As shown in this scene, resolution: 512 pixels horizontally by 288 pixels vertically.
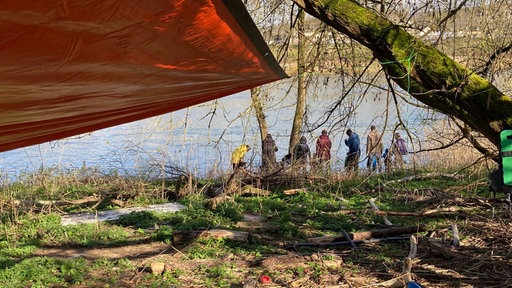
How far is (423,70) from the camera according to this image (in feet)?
13.2

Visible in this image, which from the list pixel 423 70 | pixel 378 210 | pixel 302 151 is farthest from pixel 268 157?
pixel 423 70

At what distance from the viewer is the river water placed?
1031 cm

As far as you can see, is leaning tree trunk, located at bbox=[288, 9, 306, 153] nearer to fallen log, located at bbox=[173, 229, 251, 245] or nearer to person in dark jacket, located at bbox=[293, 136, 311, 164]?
person in dark jacket, located at bbox=[293, 136, 311, 164]

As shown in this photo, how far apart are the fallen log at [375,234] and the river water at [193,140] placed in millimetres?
1198

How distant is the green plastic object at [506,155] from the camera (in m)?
3.23

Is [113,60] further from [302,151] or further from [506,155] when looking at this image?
[302,151]

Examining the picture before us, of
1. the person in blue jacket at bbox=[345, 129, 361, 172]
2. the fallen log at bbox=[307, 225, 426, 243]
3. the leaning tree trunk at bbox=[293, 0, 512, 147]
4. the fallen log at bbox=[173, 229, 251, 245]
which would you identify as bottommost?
the fallen log at bbox=[307, 225, 426, 243]

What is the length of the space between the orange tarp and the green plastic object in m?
1.40

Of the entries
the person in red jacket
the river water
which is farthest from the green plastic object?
the person in red jacket

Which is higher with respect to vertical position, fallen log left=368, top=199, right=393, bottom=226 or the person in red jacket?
the person in red jacket

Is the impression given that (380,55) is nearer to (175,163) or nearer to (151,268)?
(151,268)

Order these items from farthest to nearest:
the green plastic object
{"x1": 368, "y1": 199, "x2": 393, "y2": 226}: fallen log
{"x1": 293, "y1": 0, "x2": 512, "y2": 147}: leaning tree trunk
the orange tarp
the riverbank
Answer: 1. {"x1": 368, "y1": 199, "x2": 393, "y2": 226}: fallen log
2. the riverbank
3. {"x1": 293, "y1": 0, "x2": 512, "y2": 147}: leaning tree trunk
4. the green plastic object
5. the orange tarp

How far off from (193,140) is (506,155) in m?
11.3

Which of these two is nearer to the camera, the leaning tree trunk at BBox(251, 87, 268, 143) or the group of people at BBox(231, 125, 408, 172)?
the group of people at BBox(231, 125, 408, 172)
